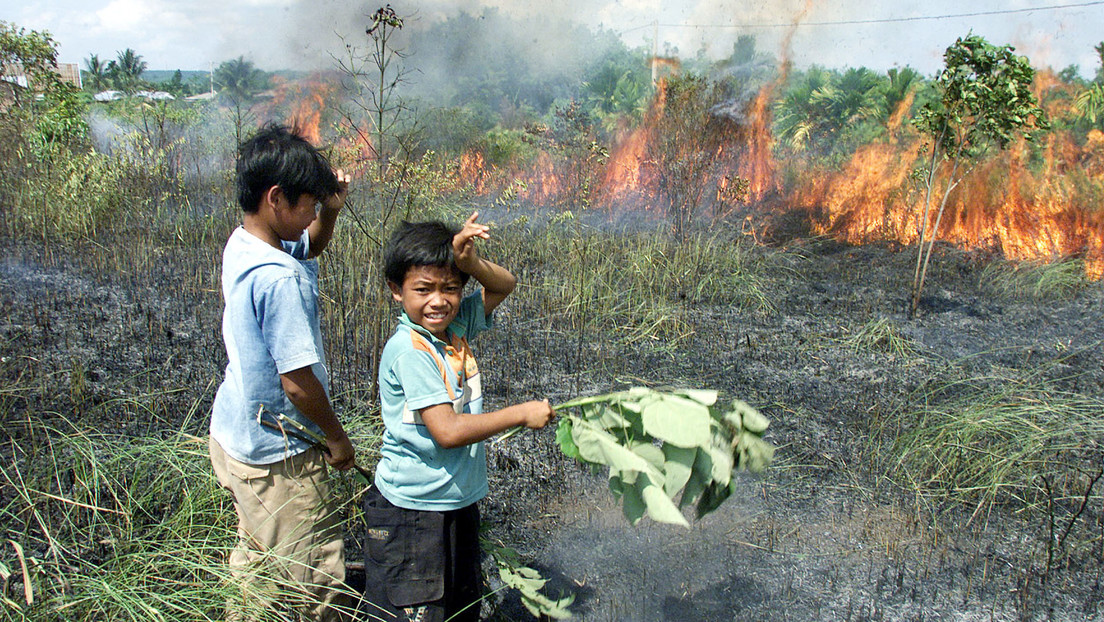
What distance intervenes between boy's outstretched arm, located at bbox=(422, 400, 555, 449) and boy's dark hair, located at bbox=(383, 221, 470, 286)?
34 cm

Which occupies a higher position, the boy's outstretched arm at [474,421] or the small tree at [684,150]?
the small tree at [684,150]

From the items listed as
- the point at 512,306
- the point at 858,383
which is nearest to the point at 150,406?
the point at 512,306

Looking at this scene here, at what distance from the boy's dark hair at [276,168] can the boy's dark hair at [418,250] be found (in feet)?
0.84

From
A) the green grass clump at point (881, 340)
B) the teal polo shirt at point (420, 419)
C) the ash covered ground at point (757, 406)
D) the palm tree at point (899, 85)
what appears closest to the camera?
the teal polo shirt at point (420, 419)

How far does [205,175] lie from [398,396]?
10.1 meters

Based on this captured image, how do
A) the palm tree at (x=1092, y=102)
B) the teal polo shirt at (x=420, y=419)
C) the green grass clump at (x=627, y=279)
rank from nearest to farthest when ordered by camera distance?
the teal polo shirt at (x=420, y=419), the green grass clump at (x=627, y=279), the palm tree at (x=1092, y=102)

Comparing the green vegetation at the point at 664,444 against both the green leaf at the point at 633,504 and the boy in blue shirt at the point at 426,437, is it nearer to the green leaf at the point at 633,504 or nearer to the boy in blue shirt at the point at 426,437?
the green leaf at the point at 633,504

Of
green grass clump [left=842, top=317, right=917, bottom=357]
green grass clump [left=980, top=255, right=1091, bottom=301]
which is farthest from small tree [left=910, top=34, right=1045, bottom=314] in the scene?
green grass clump [left=980, top=255, right=1091, bottom=301]

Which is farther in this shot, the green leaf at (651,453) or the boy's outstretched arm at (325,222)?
the boy's outstretched arm at (325,222)

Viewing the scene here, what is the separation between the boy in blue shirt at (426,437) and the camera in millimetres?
1742

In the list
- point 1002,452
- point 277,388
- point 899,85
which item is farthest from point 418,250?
point 899,85

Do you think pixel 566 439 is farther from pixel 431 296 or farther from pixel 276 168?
pixel 276 168

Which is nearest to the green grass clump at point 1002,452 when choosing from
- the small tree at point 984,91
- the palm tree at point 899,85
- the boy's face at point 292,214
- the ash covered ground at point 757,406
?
the ash covered ground at point 757,406

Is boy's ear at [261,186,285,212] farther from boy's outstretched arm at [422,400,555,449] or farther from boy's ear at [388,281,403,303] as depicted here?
boy's outstretched arm at [422,400,555,449]
